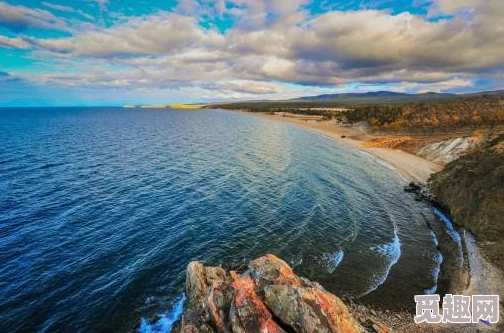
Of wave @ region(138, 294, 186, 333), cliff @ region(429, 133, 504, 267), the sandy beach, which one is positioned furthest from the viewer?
the sandy beach

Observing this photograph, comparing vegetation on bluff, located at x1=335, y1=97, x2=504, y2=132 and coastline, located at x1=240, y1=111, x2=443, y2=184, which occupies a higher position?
Answer: vegetation on bluff, located at x1=335, y1=97, x2=504, y2=132

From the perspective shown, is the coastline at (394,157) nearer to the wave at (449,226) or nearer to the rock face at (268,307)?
the wave at (449,226)

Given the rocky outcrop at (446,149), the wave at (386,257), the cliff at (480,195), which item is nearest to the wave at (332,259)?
the wave at (386,257)

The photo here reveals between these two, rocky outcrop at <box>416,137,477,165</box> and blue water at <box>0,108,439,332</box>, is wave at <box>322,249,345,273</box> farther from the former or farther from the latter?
rocky outcrop at <box>416,137,477,165</box>

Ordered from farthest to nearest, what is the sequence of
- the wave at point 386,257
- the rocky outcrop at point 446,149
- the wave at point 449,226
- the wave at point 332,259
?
the rocky outcrop at point 446,149 < the wave at point 449,226 < the wave at point 332,259 < the wave at point 386,257

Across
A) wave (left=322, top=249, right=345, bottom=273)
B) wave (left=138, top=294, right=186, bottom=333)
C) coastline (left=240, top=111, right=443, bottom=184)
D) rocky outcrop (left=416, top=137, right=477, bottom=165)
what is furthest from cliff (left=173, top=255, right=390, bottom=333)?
rocky outcrop (left=416, top=137, right=477, bottom=165)
